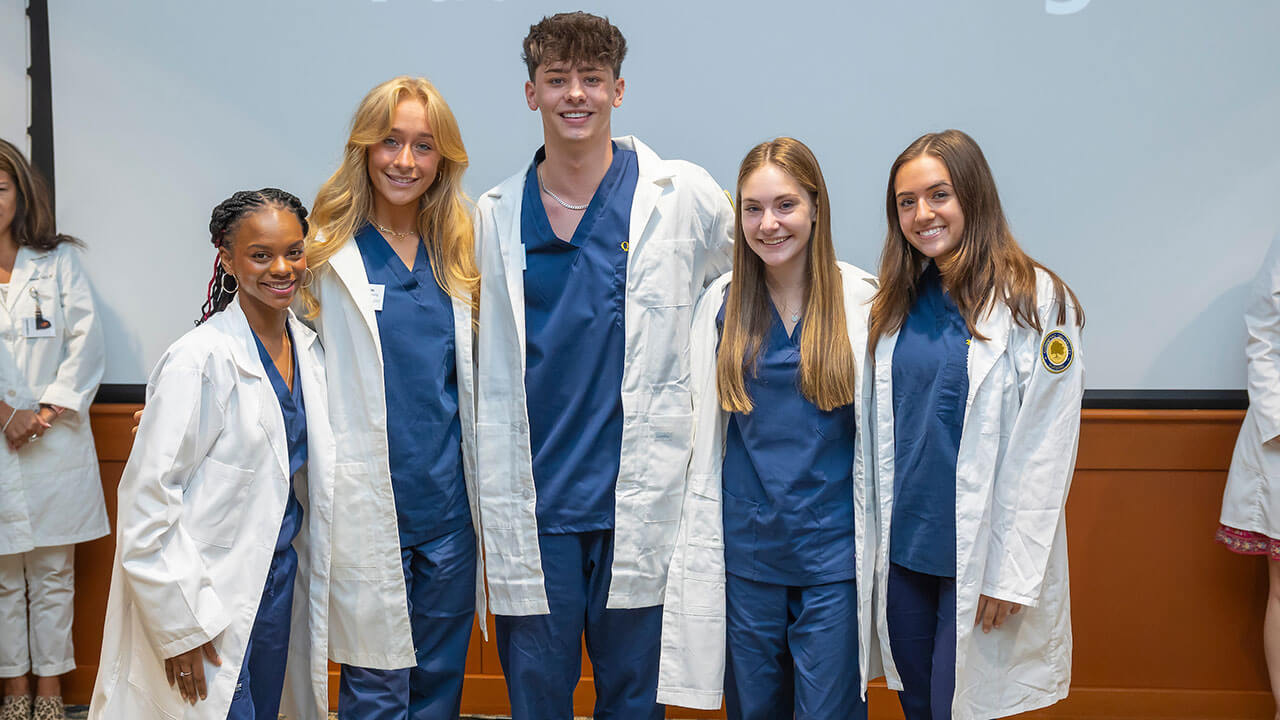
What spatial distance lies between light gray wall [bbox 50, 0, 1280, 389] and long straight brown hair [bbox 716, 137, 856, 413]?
0.88 m

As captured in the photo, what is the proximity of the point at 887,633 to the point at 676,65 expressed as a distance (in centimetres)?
173

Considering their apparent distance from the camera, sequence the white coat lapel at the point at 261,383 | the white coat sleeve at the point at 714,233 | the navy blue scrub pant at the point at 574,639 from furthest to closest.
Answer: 1. the white coat sleeve at the point at 714,233
2. the navy blue scrub pant at the point at 574,639
3. the white coat lapel at the point at 261,383

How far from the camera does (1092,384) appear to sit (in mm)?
2828

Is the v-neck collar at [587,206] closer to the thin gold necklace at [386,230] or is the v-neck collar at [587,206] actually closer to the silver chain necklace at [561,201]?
the silver chain necklace at [561,201]

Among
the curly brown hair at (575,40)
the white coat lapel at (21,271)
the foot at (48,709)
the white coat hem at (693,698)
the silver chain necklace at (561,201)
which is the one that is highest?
the curly brown hair at (575,40)

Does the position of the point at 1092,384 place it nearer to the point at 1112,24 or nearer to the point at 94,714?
the point at 1112,24

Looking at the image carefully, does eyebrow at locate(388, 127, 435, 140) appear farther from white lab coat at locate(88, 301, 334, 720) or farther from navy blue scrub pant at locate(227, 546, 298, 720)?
navy blue scrub pant at locate(227, 546, 298, 720)

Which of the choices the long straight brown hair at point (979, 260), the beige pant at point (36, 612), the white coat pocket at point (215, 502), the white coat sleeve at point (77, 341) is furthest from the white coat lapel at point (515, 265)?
the beige pant at point (36, 612)

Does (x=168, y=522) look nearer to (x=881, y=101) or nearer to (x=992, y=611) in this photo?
(x=992, y=611)

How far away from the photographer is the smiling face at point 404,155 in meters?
1.99

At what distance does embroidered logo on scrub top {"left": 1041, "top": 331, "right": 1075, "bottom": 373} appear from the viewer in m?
1.87

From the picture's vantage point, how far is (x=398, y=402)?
1.98 meters

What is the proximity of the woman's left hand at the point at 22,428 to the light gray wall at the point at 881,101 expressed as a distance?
0.87m

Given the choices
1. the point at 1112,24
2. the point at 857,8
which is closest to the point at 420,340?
the point at 857,8
